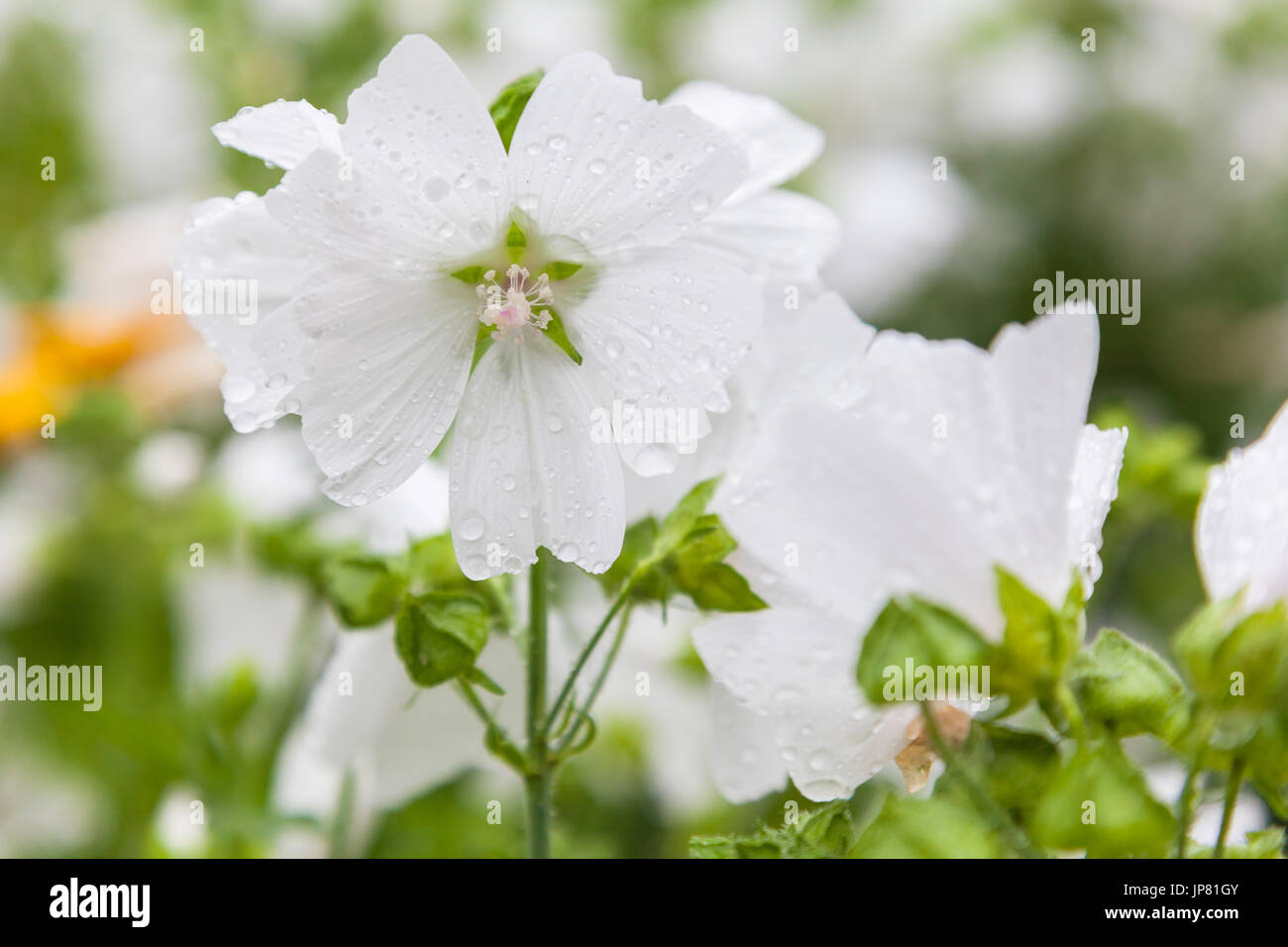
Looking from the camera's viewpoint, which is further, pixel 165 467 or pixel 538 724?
Answer: pixel 165 467

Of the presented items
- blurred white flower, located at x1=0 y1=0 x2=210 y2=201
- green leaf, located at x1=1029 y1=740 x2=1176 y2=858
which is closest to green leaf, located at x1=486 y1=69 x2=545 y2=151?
green leaf, located at x1=1029 y1=740 x2=1176 y2=858

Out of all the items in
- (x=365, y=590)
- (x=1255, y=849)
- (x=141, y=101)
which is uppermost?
(x=141, y=101)

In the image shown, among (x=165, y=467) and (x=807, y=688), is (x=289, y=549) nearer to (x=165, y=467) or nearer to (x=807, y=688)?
(x=165, y=467)

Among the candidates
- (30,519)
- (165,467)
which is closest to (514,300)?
(165,467)

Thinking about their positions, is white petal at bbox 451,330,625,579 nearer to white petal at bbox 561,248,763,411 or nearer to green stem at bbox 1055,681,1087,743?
white petal at bbox 561,248,763,411
